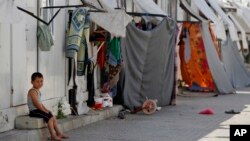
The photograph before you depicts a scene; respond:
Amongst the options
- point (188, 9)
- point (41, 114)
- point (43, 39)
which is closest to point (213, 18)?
point (188, 9)

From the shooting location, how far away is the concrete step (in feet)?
28.6

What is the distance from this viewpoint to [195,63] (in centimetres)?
1919

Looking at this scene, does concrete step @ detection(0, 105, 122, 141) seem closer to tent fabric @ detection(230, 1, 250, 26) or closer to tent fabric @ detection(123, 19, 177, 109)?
tent fabric @ detection(123, 19, 177, 109)

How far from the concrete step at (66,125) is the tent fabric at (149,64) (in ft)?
2.76

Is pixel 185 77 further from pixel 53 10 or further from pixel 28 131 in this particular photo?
pixel 28 131

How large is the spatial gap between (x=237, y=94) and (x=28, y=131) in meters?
11.9

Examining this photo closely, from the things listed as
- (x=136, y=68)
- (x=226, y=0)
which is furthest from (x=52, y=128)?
(x=226, y=0)

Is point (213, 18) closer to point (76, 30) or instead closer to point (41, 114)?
point (76, 30)

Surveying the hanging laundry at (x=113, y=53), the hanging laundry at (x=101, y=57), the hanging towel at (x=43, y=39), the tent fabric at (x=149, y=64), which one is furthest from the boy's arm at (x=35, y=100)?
the tent fabric at (x=149, y=64)

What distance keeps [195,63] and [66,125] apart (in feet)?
31.0

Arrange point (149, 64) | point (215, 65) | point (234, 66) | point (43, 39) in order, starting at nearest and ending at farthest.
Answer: point (43, 39) → point (149, 64) → point (215, 65) → point (234, 66)

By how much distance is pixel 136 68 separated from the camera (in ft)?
45.8

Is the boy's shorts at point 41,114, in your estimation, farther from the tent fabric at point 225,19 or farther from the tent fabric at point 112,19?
the tent fabric at point 225,19

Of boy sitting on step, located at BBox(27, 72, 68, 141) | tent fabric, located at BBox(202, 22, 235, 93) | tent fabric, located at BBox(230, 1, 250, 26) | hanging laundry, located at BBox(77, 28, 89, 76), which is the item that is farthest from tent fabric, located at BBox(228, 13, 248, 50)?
boy sitting on step, located at BBox(27, 72, 68, 141)
